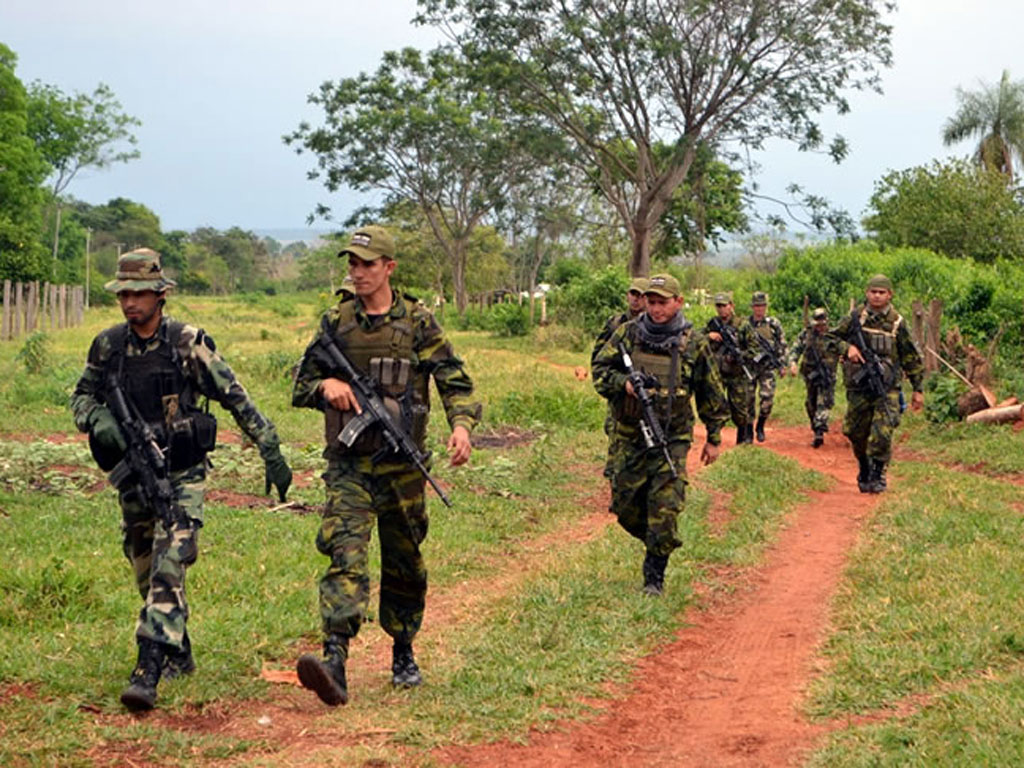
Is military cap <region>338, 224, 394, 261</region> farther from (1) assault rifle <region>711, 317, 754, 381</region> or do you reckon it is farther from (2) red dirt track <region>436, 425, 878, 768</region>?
(1) assault rifle <region>711, 317, 754, 381</region>

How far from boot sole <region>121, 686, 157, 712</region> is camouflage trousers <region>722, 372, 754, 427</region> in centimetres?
1067

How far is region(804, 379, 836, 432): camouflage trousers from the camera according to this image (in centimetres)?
1588

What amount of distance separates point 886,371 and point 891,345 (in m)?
0.26

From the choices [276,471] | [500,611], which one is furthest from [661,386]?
[276,471]

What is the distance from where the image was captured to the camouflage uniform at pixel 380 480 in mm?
5375

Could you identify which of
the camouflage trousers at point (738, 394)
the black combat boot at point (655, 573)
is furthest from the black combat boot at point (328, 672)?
the camouflage trousers at point (738, 394)

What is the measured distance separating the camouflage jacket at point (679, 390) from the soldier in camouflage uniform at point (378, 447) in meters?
2.30

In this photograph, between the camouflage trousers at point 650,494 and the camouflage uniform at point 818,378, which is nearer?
the camouflage trousers at point 650,494

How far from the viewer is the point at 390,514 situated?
5.61 metres

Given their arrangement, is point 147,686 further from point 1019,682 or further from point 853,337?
point 853,337

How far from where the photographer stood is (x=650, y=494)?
25.7 ft

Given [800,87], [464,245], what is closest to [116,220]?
[464,245]

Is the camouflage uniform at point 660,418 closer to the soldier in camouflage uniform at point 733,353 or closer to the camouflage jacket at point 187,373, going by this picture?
the camouflage jacket at point 187,373

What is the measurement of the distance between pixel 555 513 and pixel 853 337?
3448 mm
